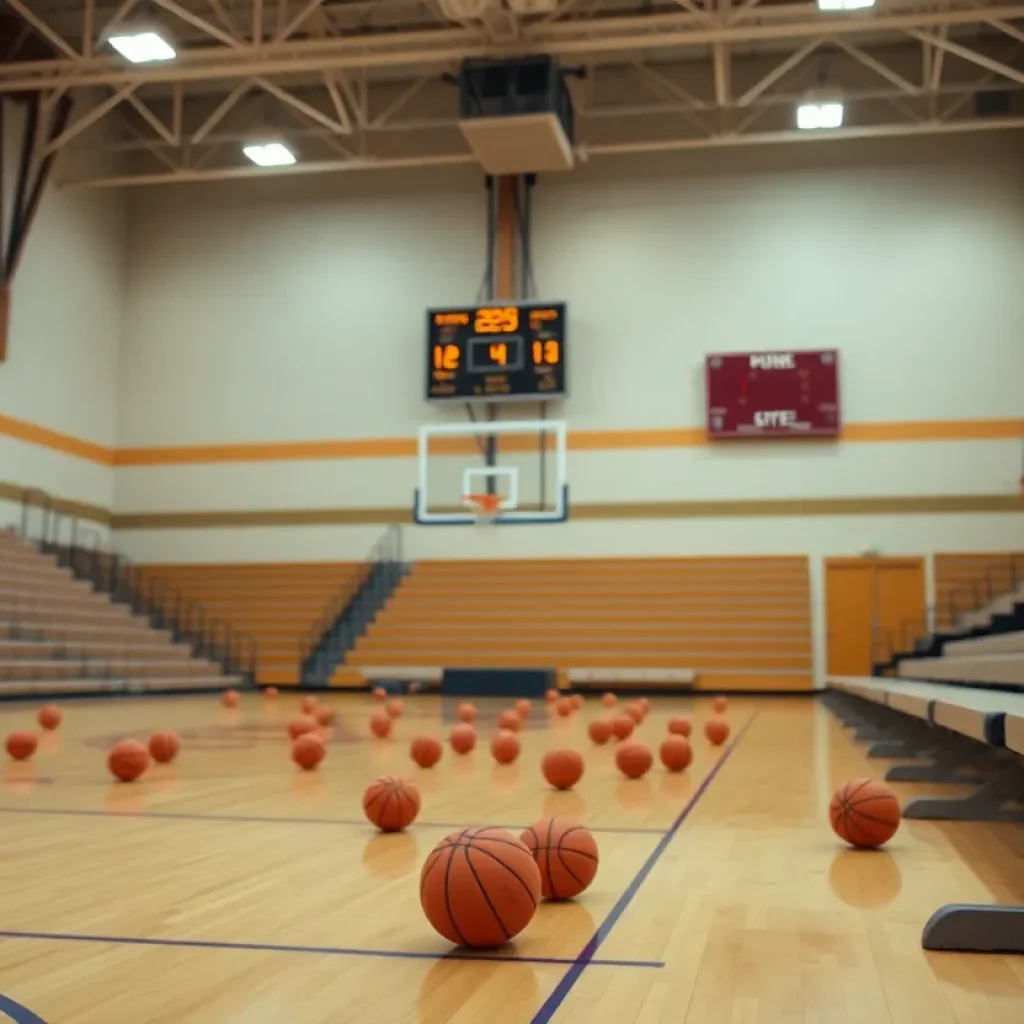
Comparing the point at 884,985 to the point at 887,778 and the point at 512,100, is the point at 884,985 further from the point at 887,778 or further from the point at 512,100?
the point at 512,100

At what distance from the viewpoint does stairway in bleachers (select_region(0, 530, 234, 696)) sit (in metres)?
14.8

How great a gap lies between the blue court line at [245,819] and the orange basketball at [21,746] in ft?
7.26

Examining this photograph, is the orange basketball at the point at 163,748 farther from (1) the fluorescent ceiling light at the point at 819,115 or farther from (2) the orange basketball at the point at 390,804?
(1) the fluorescent ceiling light at the point at 819,115

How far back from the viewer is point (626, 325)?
2030cm

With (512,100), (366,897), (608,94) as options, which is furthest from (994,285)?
(366,897)

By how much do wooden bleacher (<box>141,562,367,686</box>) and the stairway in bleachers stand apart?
1051 millimetres

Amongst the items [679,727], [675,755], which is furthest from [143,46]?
[675,755]

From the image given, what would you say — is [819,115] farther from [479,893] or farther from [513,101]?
[479,893]

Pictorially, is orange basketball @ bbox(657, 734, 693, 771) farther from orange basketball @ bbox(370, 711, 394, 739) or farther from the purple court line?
the purple court line

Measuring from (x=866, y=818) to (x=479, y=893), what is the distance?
1.93 metres

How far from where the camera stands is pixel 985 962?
8.81 feet

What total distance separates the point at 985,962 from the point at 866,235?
61.2 ft

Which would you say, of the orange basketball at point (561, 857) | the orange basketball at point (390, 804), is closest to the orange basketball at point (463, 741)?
the orange basketball at point (390, 804)

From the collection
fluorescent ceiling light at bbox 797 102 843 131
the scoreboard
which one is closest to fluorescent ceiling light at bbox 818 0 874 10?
fluorescent ceiling light at bbox 797 102 843 131
